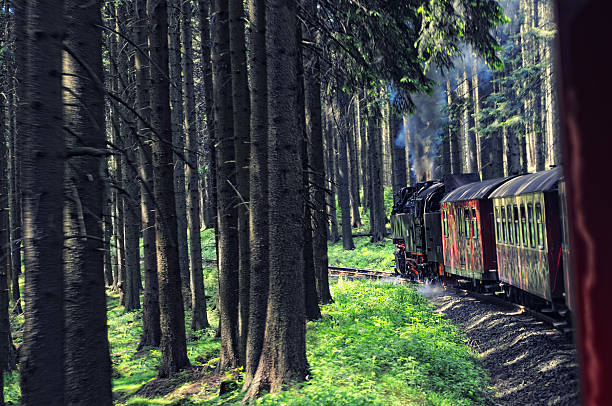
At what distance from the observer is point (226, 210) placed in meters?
10.7

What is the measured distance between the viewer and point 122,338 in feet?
55.7

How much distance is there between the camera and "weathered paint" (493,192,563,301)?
10352 millimetres

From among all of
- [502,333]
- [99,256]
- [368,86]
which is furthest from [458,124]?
[99,256]

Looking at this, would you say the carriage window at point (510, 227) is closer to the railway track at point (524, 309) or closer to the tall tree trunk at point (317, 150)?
the railway track at point (524, 309)

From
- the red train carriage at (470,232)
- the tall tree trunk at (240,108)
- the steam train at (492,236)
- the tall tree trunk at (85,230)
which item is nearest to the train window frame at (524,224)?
the steam train at (492,236)

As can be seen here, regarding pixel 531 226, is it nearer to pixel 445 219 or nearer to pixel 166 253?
pixel 445 219

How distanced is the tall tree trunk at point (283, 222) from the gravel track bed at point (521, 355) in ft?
11.5

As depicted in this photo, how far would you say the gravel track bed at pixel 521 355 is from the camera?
820cm

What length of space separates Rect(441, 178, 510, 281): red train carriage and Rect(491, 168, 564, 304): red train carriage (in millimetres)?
728

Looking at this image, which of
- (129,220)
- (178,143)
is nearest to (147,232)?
(178,143)

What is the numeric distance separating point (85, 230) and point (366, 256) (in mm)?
27562

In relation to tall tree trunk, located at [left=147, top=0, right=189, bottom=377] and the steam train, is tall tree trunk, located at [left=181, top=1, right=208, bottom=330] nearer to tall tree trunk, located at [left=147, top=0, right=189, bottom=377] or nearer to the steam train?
tall tree trunk, located at [left=147, top=0, right=189, bottom=377]

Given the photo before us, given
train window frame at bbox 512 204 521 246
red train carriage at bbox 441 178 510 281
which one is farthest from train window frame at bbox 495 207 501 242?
train window frame at bbox 512 204 521 246

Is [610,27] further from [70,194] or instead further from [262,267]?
[262,267]
